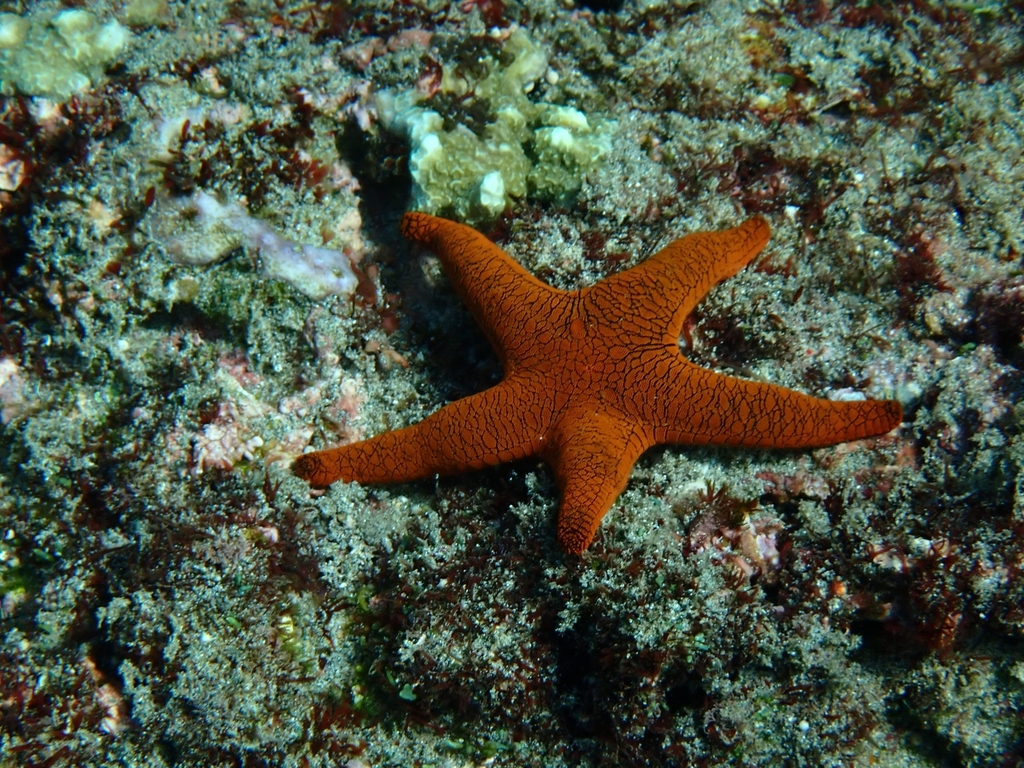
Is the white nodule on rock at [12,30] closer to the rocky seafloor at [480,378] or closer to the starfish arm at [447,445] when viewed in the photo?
the rocky seafloor at [480,378]

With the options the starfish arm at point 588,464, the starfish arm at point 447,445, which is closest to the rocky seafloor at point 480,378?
the starfish arm at point 447,445

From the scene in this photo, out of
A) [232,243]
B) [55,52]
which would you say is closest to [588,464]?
[232,243]

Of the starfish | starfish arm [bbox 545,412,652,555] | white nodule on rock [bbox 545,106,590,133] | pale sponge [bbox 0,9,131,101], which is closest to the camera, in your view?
starfish arm [bbox 545,412,652,555]

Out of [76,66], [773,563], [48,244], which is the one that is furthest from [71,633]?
[773,563]

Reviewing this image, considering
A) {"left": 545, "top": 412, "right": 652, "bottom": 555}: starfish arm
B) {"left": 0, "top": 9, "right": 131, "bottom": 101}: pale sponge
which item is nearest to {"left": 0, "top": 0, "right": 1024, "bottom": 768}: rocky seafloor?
{"left": 0, "top": 9, "right": 131, "bottom": 101}: pale sponge

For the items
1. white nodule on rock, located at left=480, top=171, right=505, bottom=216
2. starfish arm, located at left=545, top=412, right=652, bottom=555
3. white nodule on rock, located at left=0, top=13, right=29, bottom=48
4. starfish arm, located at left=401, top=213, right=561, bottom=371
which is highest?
white nodule on rock, located at left=0, top=13, right=29, bottom=48

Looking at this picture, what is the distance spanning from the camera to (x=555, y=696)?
393cm

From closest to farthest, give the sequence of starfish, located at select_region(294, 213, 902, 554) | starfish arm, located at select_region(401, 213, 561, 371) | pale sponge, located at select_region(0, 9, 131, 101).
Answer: starfish, located at select_region(294, 213, 902, 554) < starfish arm, located at select_region(401, 213, 561, 371) < pale sponge, located at select_region(0, 9, 131, 101)

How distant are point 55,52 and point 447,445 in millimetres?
4797

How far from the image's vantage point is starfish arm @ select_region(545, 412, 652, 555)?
3.34 meters

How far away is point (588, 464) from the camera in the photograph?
3490 millimetres

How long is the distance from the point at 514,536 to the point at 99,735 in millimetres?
3195

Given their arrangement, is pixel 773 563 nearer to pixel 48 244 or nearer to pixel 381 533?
pixel 381 533

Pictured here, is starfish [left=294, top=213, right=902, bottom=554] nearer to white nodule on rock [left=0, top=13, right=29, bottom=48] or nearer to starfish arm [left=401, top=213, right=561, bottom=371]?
starfish arm [left=401, top=213, right=561, bottom=371]
